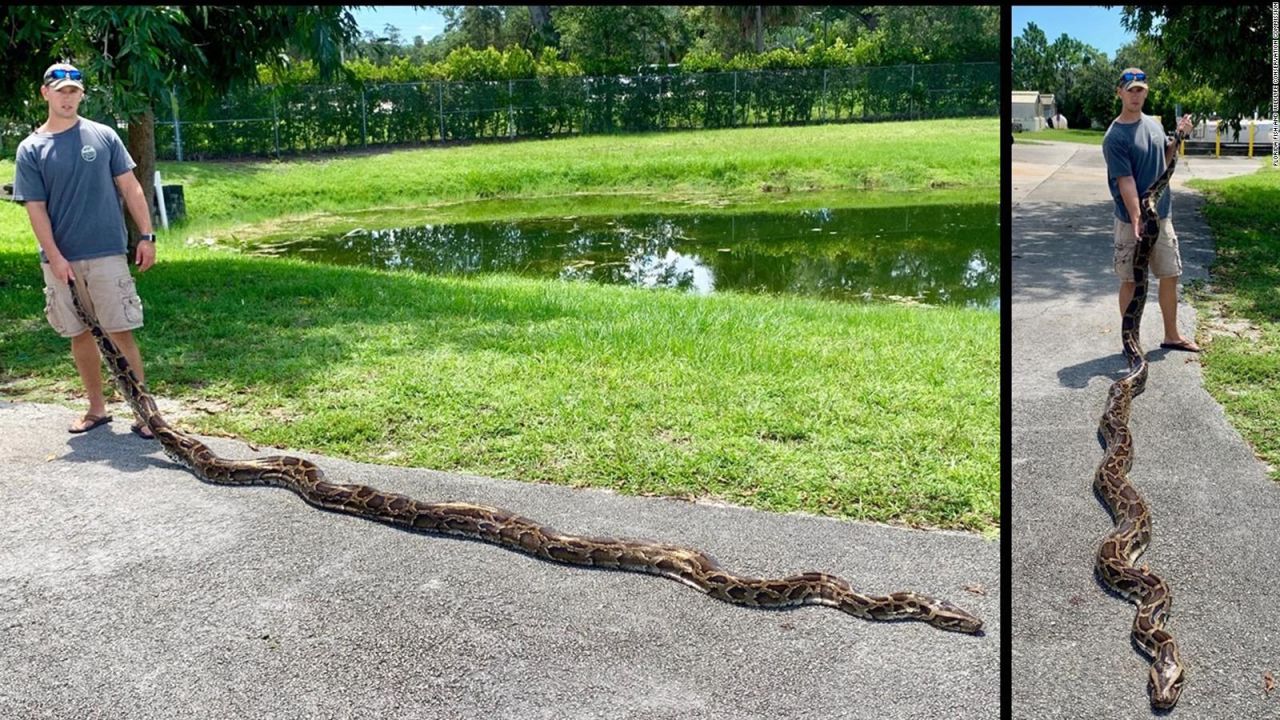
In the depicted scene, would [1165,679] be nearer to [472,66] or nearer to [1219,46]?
[1219,46]

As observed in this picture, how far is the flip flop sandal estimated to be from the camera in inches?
264

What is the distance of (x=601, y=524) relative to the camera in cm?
509

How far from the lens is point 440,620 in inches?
164

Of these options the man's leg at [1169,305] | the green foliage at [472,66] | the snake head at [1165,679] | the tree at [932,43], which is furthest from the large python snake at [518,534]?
the tree at [932,43]

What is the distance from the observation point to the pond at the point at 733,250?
13688 millimetres

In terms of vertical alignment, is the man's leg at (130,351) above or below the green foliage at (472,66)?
below

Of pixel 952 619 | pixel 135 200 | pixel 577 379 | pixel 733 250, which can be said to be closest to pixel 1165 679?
pixel 952 619

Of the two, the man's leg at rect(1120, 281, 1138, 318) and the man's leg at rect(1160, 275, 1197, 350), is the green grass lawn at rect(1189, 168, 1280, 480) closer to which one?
the man's leg at rect(1160, 275, 1197, 350)

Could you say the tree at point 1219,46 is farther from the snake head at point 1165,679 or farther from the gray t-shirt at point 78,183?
the gray t-shirt at point 78,183

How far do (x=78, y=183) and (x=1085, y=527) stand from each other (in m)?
5.59

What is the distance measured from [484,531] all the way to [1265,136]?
3.42 m

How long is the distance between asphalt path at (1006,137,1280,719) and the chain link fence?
2334 centimetres

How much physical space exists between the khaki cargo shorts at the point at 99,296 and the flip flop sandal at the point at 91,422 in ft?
1.85

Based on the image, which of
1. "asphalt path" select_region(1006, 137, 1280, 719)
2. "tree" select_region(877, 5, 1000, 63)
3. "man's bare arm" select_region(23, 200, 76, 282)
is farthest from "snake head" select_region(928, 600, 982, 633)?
"tree" select_region(877, 5, 1000, 63)
